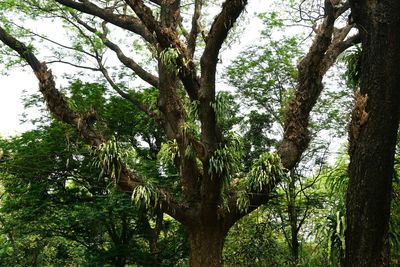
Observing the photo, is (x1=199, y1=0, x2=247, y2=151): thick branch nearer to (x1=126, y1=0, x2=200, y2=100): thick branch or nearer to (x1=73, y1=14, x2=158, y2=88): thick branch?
(x1=126, y1=0, x2=200, y2=100): thick branch

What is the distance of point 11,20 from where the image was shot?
31.1 feet

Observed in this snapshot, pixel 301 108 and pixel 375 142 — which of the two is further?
pixel 301 108

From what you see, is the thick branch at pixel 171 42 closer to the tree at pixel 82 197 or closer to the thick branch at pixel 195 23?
the thick branch at pixel 195 23

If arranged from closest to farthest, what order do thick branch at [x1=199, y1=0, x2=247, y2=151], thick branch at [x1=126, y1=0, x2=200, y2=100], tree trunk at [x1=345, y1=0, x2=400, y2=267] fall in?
1. tree trunk at [x1=345, y1=0, x2=400, y2=267]
2. thick branch at [x1=199, y1=0, x2=247, y2=151]
3. thick branch at [x1=126, y1=0, x2=200, y2=100]

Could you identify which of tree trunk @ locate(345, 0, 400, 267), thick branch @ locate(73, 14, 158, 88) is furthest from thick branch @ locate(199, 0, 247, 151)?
thick branch @ locate(73, 14, 158, 88)

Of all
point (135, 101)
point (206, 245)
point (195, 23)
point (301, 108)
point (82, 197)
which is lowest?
point (206, 245)

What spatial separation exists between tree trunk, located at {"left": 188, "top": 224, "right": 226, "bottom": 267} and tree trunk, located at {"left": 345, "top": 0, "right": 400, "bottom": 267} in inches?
137

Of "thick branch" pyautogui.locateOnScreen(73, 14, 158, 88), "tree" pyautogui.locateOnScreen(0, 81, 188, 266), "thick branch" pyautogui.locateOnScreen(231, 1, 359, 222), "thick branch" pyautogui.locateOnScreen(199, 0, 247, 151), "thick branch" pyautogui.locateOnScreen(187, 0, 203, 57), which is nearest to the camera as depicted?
"thick branch" pyautogui.locateOnScreen(199, 0, 247, 151)

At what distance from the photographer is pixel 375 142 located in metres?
3.59

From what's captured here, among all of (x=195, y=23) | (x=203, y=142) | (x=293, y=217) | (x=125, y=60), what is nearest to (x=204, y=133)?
(x=203, y=142)

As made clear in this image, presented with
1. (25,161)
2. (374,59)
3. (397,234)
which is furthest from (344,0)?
(25,161)

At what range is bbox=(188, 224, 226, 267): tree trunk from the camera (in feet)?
22.5

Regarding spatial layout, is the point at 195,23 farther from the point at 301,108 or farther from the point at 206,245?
the point at 206,245

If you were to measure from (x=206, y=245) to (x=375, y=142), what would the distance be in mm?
4008
